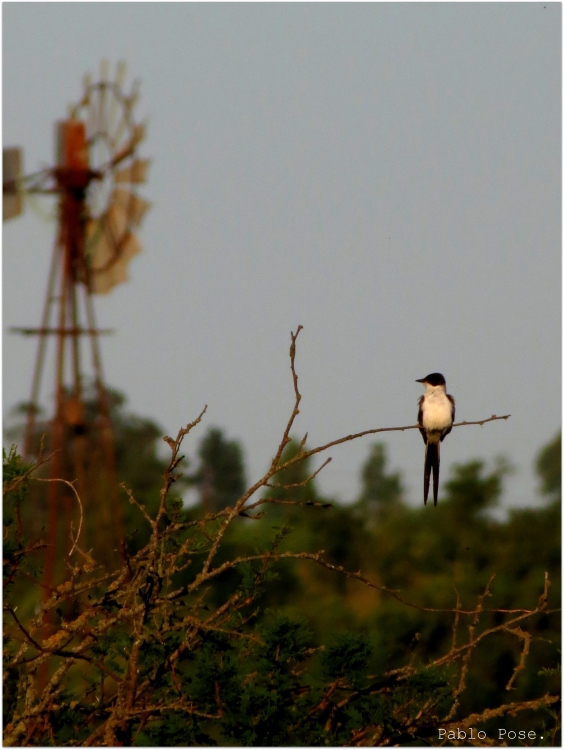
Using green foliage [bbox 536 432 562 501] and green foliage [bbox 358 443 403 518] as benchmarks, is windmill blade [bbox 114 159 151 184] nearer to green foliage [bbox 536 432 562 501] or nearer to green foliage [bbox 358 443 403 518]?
green foliage [bbox 536 432 562 501]

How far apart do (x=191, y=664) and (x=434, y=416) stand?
350cm

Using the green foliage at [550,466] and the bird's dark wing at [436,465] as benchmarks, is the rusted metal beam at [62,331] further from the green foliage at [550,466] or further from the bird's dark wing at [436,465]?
the green foliage at [550,466]

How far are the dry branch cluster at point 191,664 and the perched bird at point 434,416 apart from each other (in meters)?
3.21

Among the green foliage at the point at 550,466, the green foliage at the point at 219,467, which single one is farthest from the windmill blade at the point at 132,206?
the green foliage at the point at 219,467

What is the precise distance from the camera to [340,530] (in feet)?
140

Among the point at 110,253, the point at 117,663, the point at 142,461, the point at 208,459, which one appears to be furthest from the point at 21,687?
the point at 208,459

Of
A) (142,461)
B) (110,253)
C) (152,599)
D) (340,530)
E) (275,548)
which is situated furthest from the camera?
(142,461)

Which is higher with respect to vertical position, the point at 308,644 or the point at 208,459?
the point at 208,459

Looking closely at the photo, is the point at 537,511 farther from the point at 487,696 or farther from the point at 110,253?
the point at 110,253

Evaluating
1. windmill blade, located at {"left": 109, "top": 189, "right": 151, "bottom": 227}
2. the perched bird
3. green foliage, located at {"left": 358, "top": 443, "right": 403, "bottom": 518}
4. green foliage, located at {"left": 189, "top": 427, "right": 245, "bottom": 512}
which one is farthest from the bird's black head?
green foliage, located at {"left": 358, "top": 443, "right": 403, "bottom": 518}

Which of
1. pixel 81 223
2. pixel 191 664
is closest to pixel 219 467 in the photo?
pixel 81 223

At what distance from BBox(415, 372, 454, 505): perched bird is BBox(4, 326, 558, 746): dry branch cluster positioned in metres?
3.21

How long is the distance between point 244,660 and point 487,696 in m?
22.0

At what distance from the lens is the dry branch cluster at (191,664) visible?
4.04 meters
